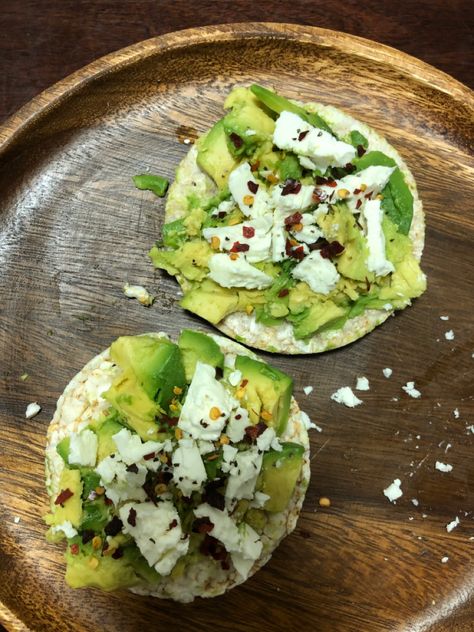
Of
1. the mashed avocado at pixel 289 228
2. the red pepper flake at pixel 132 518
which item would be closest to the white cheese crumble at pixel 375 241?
the mashed avocado at pixel 289 228

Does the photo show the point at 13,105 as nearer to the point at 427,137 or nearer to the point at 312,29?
the point at 312,29

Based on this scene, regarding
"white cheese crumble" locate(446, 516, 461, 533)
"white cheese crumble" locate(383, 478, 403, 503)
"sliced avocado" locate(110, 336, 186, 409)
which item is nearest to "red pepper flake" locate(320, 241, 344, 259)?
"sliced avocado" locate(110, 336, 186, 409)

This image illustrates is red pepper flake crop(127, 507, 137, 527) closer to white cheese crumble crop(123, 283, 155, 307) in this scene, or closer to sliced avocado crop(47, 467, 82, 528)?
sliced avocado crop(47, 467, 82, 528)

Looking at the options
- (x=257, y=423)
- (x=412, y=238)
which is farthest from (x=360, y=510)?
(x=412, y=238)

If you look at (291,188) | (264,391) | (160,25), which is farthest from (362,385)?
(160,25)

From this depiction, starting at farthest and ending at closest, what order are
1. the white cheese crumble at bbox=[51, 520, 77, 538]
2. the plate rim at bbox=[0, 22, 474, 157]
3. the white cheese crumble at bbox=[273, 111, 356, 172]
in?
the plate rim at bbox=[0, 22, 474, 157] < the white cheese crumble at bbox=[273, 111, 356, 172] < the white cheese crumble at bbox=[51, 520, 77, 538]
